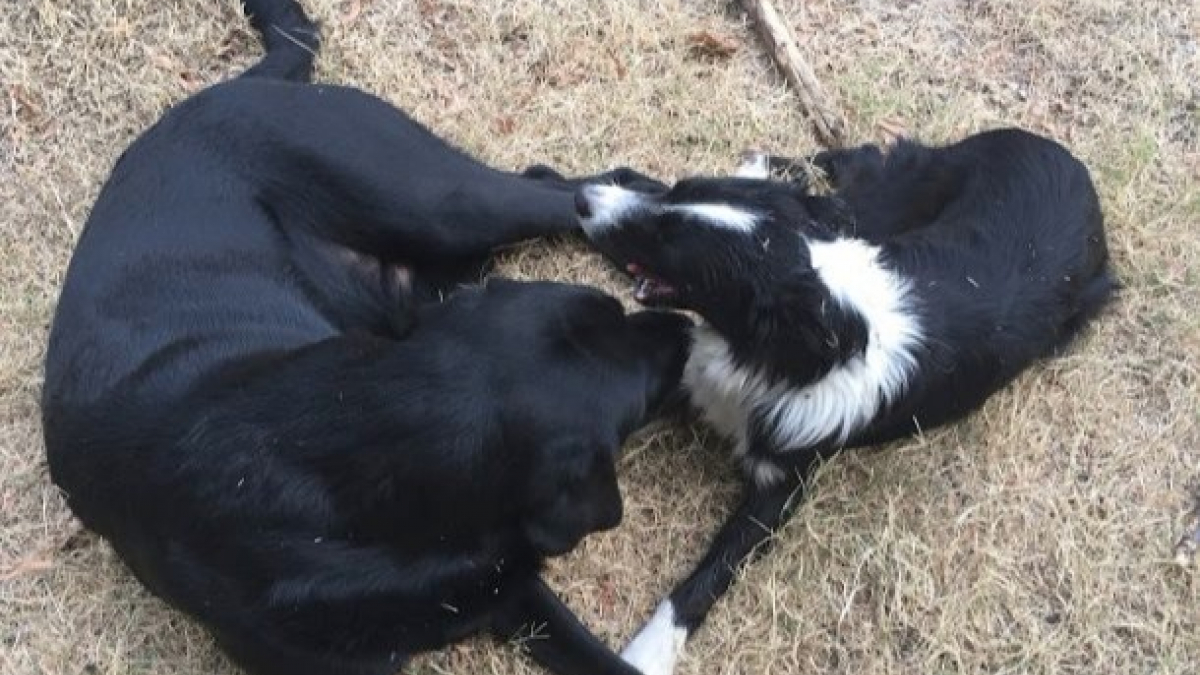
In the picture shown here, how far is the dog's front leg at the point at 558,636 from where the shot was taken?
3.57m

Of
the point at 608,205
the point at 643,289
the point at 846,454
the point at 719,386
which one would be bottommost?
the point at 846,454

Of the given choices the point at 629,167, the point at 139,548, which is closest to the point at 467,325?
the point at 139,548

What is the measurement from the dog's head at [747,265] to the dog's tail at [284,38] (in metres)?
1.32

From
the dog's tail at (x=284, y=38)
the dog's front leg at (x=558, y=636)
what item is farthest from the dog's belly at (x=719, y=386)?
the dog's tail at (x=284, y=38)

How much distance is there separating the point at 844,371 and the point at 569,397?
0.98 m

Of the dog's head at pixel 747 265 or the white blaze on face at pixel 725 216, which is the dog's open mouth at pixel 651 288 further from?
the white blaze on face at pixel 725 216

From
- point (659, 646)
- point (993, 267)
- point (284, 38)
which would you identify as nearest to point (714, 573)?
point (659, 646)

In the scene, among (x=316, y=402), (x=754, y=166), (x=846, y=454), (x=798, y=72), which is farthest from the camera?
(x=798, y=72)

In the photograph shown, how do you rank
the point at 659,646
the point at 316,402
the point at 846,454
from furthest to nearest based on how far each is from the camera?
the point at 846,454 < the point at 659,646 < the point at 316,402

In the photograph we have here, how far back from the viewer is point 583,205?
3840 millimetres

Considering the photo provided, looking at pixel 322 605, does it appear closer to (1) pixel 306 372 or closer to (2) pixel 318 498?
(2) pixel 318 498

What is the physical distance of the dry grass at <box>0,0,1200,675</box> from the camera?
3828 mm

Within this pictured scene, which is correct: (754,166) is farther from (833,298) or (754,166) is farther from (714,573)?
(714,573)

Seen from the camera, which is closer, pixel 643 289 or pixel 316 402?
pixel 316 402
